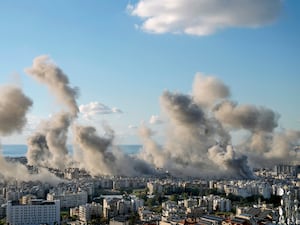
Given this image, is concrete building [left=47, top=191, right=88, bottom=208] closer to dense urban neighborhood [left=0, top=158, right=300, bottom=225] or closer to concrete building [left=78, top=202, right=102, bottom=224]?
dense urban neighborhood [left=0, top=158, right=300, bottom=225]

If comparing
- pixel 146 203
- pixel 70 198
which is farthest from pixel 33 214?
pixel 146 203

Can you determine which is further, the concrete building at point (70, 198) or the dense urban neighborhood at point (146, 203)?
the concrete building at point (70, 198)

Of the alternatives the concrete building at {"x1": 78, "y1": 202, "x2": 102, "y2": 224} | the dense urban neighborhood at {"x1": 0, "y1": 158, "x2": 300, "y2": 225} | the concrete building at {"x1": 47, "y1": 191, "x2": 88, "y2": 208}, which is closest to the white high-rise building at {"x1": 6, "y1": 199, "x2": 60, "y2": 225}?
the dense urban neighborhood at {"x1": 0, "y1": 158, "x2": 300, "y2": 225}

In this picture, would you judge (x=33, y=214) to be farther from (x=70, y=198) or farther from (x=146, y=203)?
(x=146, y=203)

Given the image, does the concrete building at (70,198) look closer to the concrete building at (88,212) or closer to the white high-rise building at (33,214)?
the concrete building at (88,212)

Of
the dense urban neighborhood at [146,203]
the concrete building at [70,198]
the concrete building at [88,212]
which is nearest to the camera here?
the dense urban neighborhood at [146,203]

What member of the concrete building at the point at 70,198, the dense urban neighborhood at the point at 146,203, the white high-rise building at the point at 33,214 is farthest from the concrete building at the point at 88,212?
the concrete building at the point at 70,198

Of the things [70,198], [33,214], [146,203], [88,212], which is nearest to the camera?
[33,214]

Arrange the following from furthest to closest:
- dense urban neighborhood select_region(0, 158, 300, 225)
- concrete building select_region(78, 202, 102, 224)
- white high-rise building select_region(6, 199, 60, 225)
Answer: concrete building select_region(78, 202, 102, 224)
white high-rise building select_region(6, 199, 60, 225)
dense urban neighborhood select_region(0, 158, 300, 225)

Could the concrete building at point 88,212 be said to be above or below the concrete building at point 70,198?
below
